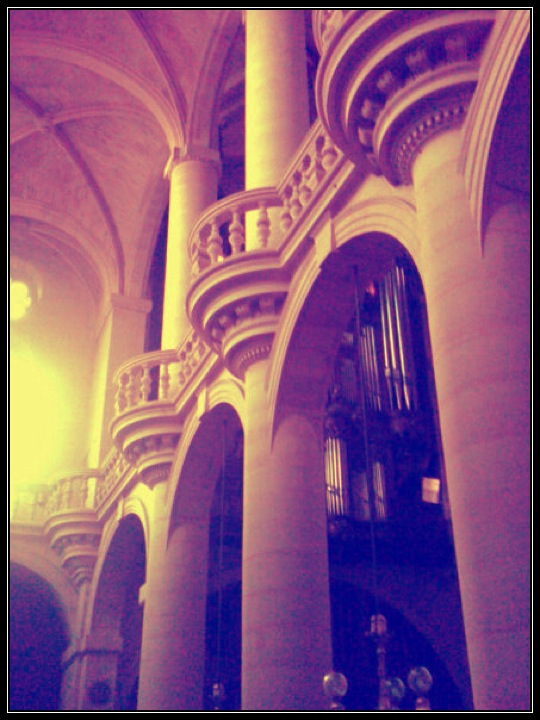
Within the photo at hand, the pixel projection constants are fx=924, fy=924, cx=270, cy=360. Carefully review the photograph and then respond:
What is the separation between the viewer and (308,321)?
8117 mm

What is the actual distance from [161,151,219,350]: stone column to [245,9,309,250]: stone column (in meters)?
3.47

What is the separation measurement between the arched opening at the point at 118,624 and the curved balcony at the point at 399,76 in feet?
31.3

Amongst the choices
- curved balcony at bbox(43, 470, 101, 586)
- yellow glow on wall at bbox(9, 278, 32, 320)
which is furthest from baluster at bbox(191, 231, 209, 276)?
yellow glow on wall at bbox(9, 278, 32, 320)

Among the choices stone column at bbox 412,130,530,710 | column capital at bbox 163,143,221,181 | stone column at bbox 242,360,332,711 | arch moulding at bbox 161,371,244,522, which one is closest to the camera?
stone column at bbox 412,130,530,710

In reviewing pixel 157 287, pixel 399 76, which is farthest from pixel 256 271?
pixel 157 287

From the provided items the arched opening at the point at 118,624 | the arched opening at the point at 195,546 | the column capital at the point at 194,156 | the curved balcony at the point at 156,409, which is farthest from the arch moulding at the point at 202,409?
the column capital at the point at 194,156

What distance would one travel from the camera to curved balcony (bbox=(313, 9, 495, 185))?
221 inches

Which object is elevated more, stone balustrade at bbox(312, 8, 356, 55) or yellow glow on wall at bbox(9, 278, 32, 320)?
yellow glow on wall at bbox(9, 278, 32, 320)

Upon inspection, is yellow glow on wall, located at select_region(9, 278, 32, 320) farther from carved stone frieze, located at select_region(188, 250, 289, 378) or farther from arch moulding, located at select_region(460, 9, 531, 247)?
arch moulding, located at select_region(460, 9, 531, 247)

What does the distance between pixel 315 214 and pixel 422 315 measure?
1092 cm

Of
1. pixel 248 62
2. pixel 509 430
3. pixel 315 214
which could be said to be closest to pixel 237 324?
pixel 315 214

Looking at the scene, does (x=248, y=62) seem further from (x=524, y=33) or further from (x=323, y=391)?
(x=524, y=33)

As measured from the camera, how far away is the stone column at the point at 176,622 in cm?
1038

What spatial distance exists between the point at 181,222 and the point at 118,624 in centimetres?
690
